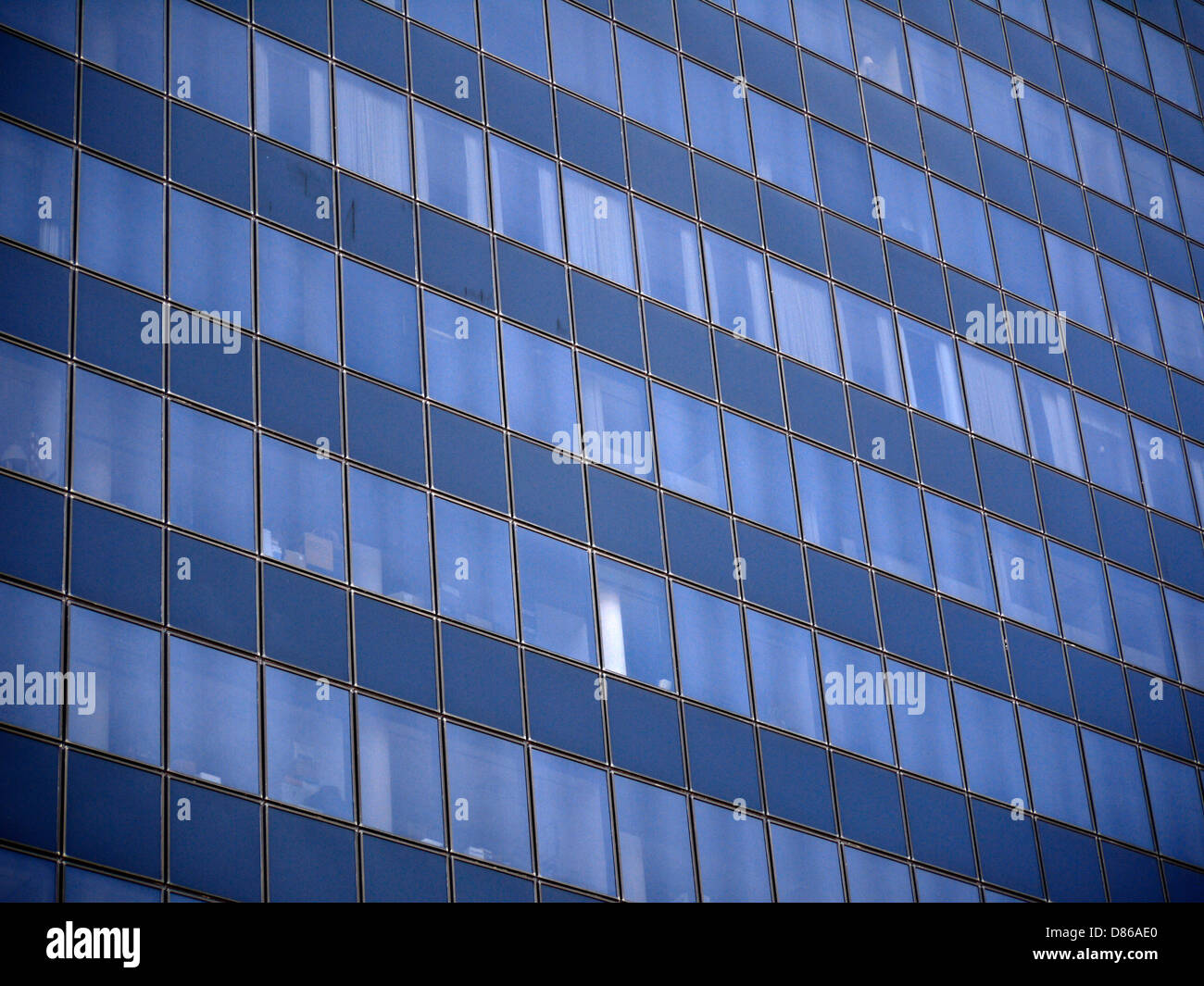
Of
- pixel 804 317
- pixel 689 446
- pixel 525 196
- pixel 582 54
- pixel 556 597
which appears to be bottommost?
pixel 556 597

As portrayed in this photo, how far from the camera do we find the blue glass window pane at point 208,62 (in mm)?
32938

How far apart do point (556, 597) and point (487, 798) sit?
155 inches

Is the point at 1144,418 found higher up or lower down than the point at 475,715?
higher up

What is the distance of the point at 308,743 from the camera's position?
96.6ft

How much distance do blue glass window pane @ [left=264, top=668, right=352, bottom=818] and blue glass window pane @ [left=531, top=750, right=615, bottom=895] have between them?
3.42 meters

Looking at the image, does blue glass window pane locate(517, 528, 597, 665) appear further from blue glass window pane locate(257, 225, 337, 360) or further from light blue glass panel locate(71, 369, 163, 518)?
light blue glass panel locate(71, 369, 163, 518)

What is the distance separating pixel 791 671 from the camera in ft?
116

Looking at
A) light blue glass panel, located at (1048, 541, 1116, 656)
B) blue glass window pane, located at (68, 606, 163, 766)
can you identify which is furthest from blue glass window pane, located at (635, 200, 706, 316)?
blue glass window pane, located at (68, 606, 163, 766)

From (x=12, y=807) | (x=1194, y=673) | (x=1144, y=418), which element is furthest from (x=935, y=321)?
(x=12, y=807)

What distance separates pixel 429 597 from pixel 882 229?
1501 cm

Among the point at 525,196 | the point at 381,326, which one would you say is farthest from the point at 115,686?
the point at 525,196

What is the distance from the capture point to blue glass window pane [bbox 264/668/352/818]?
2900 centimetres

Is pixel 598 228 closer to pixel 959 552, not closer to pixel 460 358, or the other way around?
pixel 460 358

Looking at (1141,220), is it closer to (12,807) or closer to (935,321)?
(935,321)
